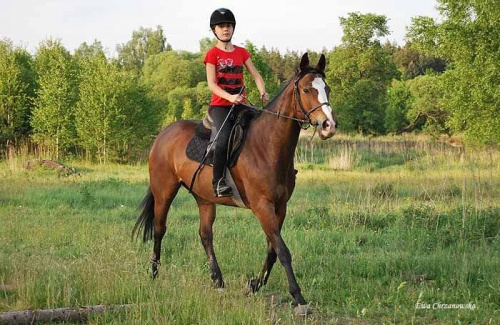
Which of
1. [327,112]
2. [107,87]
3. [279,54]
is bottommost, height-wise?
[327,112]

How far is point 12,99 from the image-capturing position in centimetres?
2680

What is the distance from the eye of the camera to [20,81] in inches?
1086

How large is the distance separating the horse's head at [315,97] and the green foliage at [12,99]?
24048 mm

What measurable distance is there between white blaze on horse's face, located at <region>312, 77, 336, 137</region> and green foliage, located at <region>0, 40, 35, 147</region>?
24.3 metres

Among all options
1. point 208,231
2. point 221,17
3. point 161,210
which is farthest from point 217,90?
point 161,210

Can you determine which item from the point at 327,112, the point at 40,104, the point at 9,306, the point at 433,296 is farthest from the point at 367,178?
the point at 40,104

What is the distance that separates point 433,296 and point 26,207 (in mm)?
9738

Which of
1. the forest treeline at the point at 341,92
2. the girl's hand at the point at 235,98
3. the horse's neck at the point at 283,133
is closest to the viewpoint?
the horse's neck at the point at 283,133

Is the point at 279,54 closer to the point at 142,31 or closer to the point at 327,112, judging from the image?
the point at 142,31

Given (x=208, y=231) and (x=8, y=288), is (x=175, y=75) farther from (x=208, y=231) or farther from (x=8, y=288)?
(x=8, y=288)

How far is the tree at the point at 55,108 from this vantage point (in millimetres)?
25734

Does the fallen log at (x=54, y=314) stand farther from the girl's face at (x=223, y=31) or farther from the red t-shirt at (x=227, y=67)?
the girl's face at (x=223, y=31)

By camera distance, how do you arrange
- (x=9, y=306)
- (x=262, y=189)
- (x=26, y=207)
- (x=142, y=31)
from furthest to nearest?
(x=142, y=31)
(x=26, y=207)
(x=262, y=189)
(x=9, y=306)

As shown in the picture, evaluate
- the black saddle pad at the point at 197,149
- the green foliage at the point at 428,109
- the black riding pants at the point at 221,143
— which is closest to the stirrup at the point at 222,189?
the black riding pants at the point at 221,143
